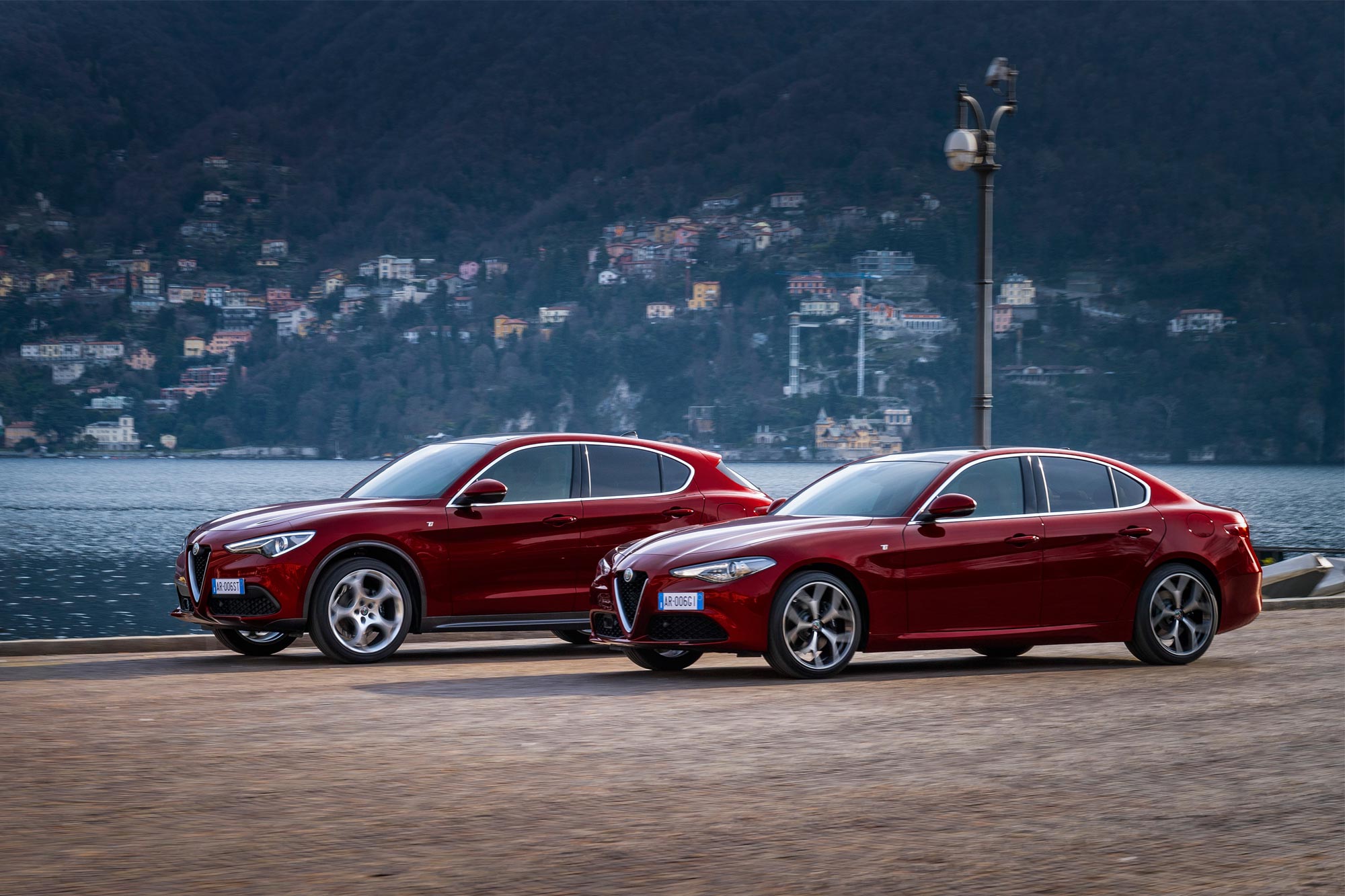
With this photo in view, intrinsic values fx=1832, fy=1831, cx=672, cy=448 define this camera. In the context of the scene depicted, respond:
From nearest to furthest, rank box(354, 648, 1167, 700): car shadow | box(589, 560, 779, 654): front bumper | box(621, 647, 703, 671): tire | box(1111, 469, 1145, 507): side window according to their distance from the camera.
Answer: box(354, 648, 1167, 700): car shadow → box(589, 560, 779, 654): front bumper → box(621, 647, 703, 671): tire → box(1111, 469, 1145, 507): side window

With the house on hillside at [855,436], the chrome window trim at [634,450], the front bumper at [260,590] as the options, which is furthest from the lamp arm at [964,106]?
the house on hillside at [855,436]

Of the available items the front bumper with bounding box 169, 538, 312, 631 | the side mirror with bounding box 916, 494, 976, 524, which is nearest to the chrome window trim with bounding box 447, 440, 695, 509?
the front bumper with bounding box 169, 538, 312, 631

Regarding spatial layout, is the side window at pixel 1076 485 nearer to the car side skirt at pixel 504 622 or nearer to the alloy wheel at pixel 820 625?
the alloy wheel at pixel 820 625

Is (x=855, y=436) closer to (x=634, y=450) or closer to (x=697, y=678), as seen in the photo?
(x=634, y=450)

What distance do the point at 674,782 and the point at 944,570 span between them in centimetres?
468

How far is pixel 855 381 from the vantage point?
19088cm

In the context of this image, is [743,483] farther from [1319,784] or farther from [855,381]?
[855,381]

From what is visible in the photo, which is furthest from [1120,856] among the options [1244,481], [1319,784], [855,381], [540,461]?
[855,381]

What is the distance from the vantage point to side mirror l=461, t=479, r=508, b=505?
1316 cm

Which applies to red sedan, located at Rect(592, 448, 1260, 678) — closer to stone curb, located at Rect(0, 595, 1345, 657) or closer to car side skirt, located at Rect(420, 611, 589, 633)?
car side skirt, located at Rect(420, 611, 589, 633)

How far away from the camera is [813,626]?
11.6 metres

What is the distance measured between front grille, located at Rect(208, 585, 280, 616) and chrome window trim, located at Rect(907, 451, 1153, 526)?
440cm

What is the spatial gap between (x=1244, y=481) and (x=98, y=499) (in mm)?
101988

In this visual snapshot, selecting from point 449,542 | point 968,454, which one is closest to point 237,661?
point 449,542
